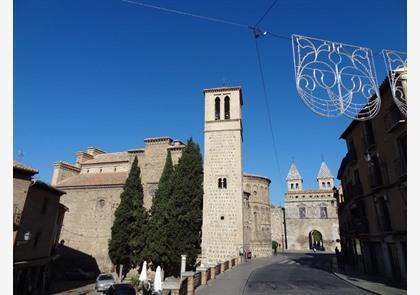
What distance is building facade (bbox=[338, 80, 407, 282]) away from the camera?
48.4 feet

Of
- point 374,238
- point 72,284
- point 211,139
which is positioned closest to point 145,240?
point 72,284

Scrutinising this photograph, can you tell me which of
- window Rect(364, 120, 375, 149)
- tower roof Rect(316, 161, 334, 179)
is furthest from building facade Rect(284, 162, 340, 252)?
window Rect(364, 120, 375, 149)

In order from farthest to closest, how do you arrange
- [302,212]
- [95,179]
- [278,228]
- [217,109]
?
[278,228], [302,212], [95,179], [217,109]

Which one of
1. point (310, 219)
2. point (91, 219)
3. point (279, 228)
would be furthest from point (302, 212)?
point (91, 219)

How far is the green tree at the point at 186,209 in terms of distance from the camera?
77.5ft

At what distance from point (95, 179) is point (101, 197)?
138 inches

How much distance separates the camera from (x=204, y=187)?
94.3 ft

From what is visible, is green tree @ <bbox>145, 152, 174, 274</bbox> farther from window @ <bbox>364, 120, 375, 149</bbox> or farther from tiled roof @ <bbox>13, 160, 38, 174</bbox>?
window @ <bbox>364, 120, 375, 149</bbox>

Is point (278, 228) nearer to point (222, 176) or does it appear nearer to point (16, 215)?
point (222, 176)

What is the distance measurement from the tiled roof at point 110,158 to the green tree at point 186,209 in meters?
13.4

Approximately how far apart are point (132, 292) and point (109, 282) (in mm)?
7468

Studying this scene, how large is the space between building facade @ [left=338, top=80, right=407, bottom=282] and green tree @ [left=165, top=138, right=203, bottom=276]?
43.5 feet

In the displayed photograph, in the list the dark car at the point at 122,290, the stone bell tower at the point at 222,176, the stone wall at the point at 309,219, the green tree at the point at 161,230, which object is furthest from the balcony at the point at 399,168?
the stone wall at the point at 309,219
